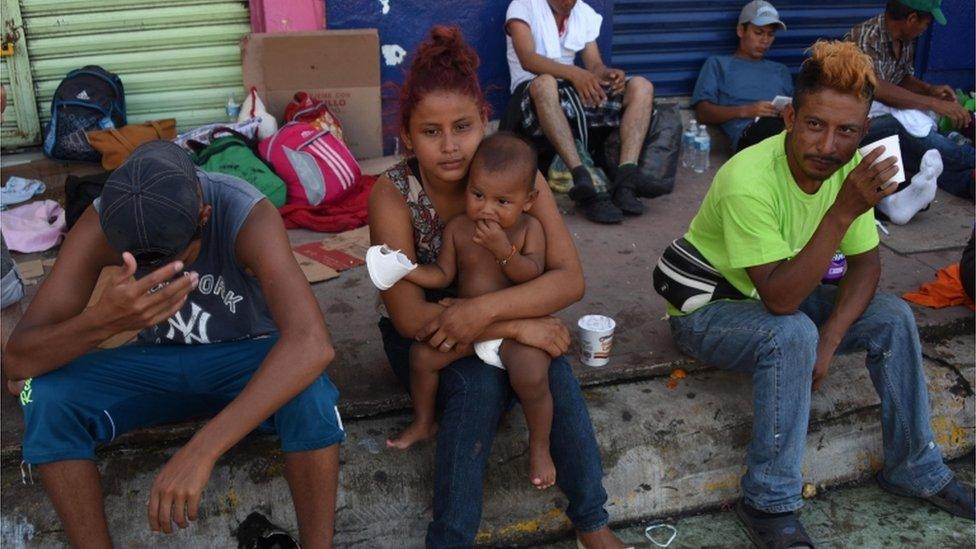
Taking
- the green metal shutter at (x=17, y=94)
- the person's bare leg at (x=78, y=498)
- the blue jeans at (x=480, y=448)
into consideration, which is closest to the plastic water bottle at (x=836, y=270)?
the blue jeans at (x=480, y=448)

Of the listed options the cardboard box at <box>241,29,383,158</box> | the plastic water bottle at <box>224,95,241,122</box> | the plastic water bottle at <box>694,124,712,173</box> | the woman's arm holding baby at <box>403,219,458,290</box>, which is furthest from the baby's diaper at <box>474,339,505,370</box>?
the plastic water bottle at <box>694,124,712,173</box>

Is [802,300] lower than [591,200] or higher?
higher

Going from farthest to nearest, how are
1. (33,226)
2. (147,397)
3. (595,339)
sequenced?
(33,226) → (595,339) → (147,397)

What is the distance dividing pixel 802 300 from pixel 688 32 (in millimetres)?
3503

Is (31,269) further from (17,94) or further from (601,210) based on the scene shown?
(601,210)

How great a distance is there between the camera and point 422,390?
2832 mm

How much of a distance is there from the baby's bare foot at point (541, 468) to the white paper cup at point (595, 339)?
60 cm

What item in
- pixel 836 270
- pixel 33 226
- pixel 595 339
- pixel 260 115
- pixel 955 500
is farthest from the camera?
pixel 260 115

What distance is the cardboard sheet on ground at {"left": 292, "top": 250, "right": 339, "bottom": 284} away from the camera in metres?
4.03

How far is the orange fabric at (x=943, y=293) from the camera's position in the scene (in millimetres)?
3834

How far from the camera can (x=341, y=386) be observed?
318cm

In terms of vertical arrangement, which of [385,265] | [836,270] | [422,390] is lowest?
[422,390]

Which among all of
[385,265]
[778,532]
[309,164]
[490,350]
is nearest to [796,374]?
[778,532]

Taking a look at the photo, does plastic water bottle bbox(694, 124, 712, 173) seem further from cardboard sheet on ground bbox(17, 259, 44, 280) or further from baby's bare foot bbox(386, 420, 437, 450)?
cardboard sheet on ground bbox(17, 259, 44, 280)
